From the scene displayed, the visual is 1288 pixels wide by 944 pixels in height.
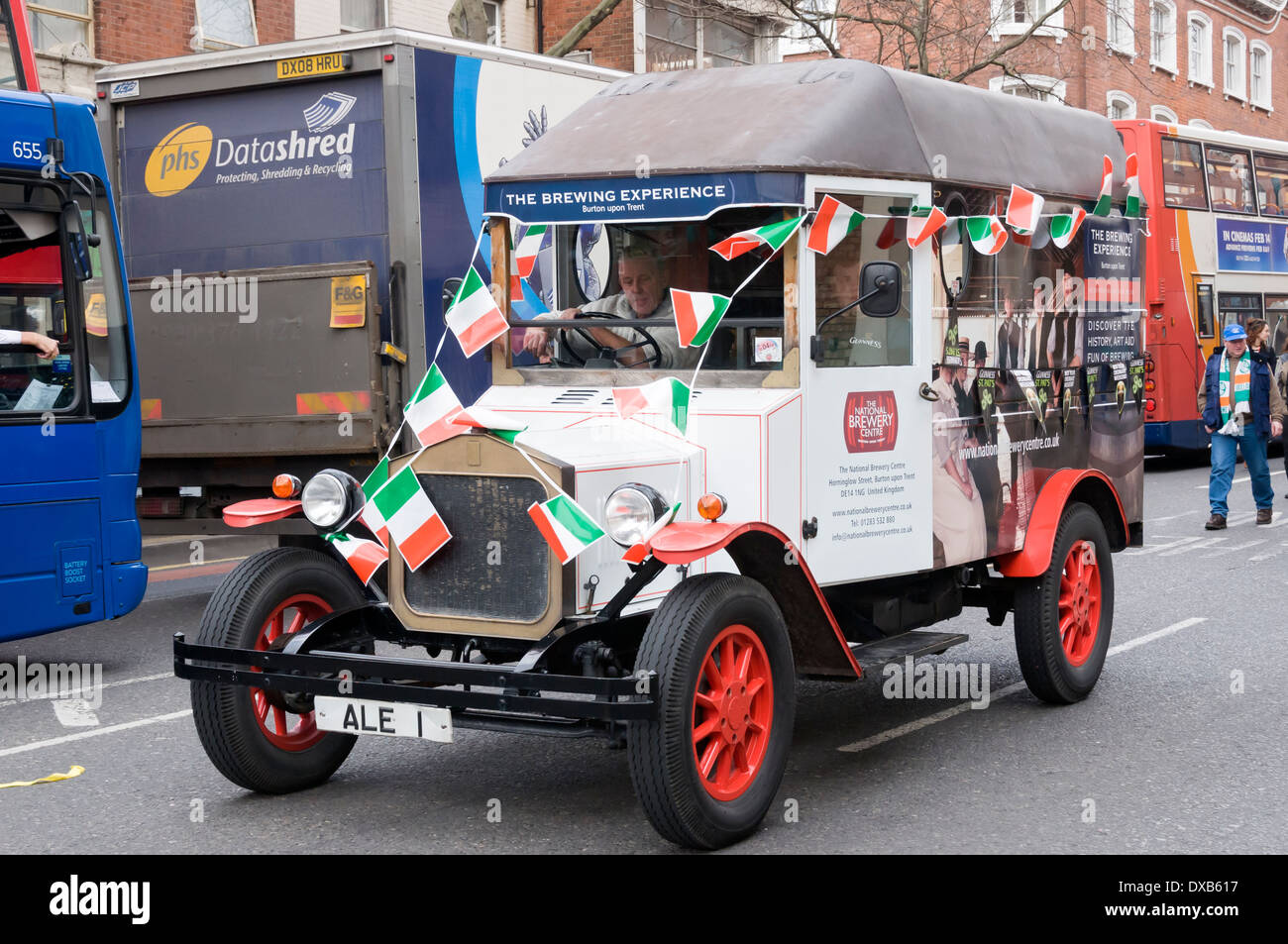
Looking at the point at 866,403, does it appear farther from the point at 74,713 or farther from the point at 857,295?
the point at 74,713

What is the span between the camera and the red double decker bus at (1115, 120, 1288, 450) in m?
20.9

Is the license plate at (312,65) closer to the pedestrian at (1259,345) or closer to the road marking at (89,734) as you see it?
the road marking at (89,734)

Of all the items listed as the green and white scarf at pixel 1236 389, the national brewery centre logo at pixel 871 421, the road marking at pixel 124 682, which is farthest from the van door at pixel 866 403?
the green and white scarf at pixel 1236 389

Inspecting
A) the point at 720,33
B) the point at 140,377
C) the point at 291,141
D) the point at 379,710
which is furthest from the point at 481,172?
the point at 720,33

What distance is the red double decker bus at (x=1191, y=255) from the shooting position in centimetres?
2088

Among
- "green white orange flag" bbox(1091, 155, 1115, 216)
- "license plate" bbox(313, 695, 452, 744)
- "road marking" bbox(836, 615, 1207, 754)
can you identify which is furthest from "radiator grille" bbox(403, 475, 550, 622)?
"green white orange flag" bbox(1091, 155, 1115, 216)

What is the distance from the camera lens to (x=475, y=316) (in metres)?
6.21

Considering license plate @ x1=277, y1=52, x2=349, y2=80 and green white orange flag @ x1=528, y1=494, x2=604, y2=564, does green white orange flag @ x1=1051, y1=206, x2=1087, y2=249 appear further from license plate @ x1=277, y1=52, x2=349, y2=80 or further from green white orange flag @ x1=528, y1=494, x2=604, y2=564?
license plate @ x1=277, y1=52, x2=349, y2=80

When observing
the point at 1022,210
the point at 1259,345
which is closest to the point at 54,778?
the point at 1022,210

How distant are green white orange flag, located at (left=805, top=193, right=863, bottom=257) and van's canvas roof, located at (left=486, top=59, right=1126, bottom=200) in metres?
0.13

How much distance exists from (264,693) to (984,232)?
3451mm

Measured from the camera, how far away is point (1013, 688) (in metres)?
7.79

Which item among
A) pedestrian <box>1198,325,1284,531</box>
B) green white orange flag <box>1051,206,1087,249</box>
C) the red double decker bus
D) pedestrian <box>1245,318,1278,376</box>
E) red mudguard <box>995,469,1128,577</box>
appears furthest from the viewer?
the red double decker bus

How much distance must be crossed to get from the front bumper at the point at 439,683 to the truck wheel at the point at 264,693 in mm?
146
